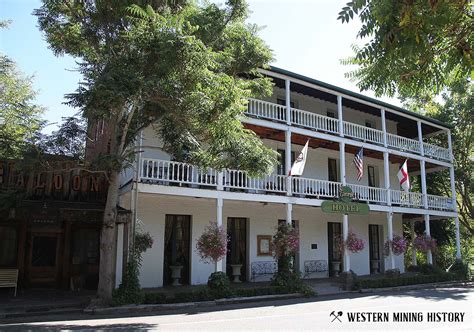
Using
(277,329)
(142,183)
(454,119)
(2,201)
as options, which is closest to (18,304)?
(2,201)

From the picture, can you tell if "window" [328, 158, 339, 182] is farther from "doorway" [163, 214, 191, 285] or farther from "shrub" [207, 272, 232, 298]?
"shrub" [207, 272, 232, 298]

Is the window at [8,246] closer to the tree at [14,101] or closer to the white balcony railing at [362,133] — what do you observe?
the tree at [14,101]

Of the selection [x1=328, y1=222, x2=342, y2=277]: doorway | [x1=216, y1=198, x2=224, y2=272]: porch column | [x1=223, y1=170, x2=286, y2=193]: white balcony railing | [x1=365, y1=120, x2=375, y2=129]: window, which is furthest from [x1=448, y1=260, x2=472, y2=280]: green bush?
[x1=216, y1=198, x2=224, y2=272]: porch column

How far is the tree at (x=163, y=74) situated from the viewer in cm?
1024

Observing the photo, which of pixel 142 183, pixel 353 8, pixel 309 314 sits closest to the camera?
pixel 353 8

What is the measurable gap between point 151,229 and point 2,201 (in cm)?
553

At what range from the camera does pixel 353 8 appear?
12.5 feet

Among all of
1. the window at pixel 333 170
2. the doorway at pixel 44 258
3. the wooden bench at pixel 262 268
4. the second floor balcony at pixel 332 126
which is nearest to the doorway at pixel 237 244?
the wooden bench at pixel 262 268

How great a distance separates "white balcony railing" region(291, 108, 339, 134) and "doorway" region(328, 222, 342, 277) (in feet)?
17.8

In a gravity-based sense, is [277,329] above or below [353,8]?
below

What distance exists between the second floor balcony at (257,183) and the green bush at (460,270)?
3.60m

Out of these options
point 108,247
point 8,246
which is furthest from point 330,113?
point 8,246

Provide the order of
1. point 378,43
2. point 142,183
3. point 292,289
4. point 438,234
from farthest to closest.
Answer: point 438,234
point 292,289
point 142,183
point 378,43

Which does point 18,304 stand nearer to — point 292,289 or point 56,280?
point 56,280
